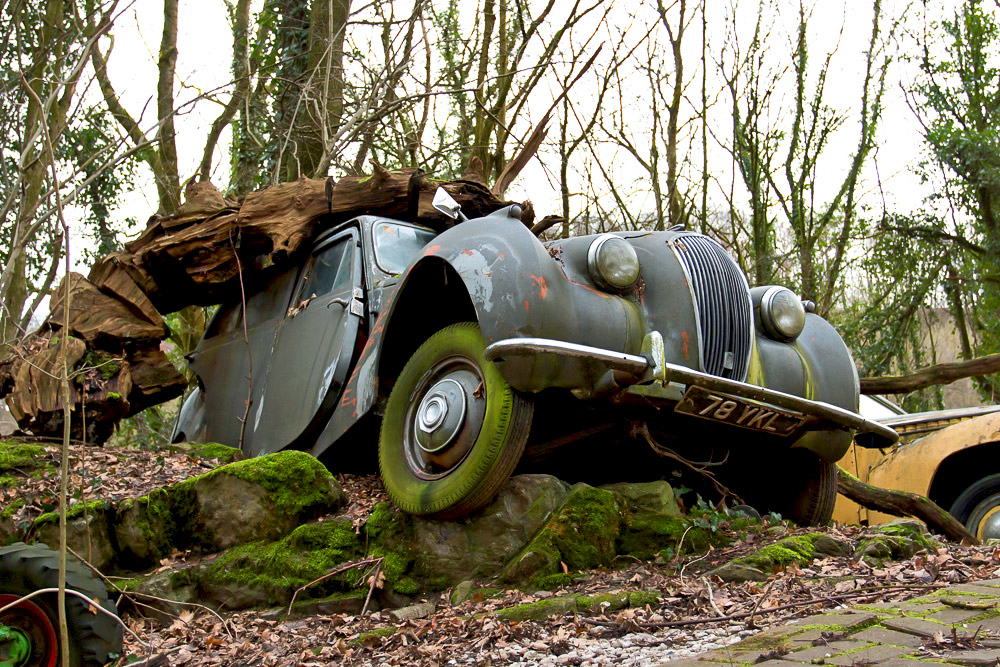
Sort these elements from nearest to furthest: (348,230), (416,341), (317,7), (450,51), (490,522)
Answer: (490,522)
(416,341)
(348,230)
(317,7)
(450,51)

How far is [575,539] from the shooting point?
3766 millimetres

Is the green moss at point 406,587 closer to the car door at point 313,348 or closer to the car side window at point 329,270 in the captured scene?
the car door at point 313,348

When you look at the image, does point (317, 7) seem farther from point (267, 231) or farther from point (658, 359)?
point (658, 359)

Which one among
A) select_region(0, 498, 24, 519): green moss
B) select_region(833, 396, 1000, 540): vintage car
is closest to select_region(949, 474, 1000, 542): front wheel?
select_region(833, 396, 1000, 540): vintage car

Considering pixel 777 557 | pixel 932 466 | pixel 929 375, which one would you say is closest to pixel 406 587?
pixel 777 557

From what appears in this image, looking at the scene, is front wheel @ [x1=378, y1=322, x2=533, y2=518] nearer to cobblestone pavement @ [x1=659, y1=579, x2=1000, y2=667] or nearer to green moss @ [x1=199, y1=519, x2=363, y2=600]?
green moss @ [x1=199, y1=519, x2=363, y2=600]

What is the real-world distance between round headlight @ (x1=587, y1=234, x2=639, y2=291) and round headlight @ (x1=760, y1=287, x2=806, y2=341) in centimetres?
85

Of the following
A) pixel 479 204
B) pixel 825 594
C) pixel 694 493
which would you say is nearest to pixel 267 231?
pixel 479 204

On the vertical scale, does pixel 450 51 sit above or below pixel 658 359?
above

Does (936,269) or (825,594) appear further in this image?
(936,269)

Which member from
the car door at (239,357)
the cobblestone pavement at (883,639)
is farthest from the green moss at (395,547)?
the car door at (239,357)

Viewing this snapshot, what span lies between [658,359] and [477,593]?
122 cm

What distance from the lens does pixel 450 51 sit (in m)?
12.0

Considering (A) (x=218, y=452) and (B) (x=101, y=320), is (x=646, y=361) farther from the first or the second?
(B) (x=101, y=320)
